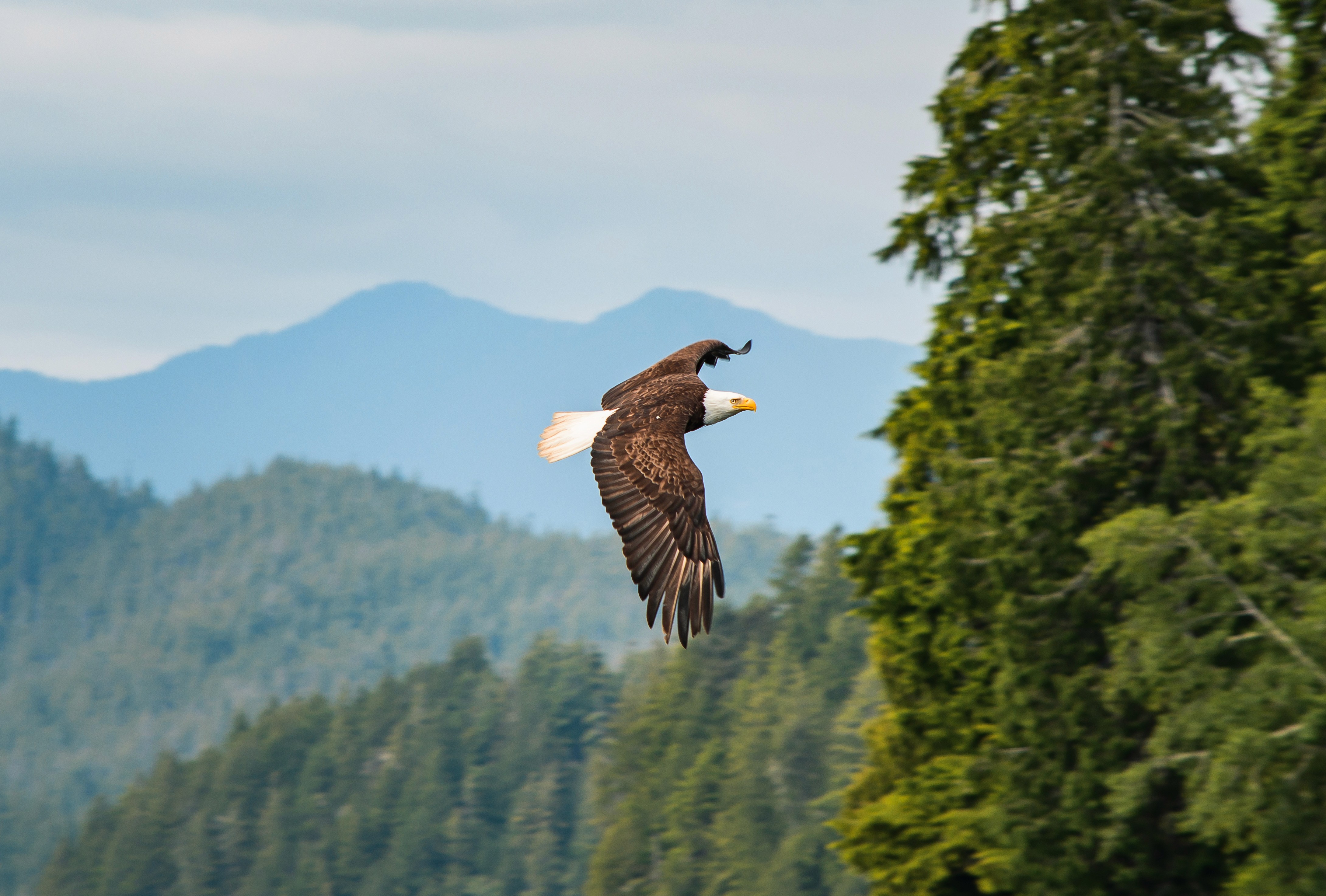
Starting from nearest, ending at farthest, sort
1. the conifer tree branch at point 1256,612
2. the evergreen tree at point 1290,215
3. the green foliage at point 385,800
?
1. the conifer tree branch at point 1256,612
2. the evergreen tree at point 1290,215
3. the green foliage at point 385,800

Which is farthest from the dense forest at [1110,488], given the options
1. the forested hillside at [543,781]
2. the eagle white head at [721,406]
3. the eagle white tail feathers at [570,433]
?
the forested hillside at [543,781]


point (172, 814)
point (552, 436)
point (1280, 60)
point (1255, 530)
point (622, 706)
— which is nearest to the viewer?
point (552, 436)

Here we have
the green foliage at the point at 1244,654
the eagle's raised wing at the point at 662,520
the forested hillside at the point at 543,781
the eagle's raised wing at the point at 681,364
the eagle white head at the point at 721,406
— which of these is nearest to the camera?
the eagle's raised wing at the point at 662,520

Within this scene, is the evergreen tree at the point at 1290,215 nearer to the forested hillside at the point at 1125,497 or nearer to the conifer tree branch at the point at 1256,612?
the forested hillside at the point at 1125,497

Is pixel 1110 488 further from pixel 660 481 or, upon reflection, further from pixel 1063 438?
pixel 660 481

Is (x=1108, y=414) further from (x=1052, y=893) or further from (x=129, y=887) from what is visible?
(x=129, y=887)

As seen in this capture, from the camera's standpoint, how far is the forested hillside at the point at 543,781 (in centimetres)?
5897

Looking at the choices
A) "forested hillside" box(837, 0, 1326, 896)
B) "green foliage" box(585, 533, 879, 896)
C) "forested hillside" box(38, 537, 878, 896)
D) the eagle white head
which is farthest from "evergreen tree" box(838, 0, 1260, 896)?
"green foliage" box(585, 533, 879, 896)

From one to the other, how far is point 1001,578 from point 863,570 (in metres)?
2.65

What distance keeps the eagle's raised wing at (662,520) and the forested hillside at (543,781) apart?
40.2m

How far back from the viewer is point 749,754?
2405 inches

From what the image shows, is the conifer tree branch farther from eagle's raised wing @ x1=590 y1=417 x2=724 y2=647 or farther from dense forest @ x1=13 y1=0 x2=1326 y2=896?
eagle's raised wing @ x1=590 y1=417 x2=724 y2=647

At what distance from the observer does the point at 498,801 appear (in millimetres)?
96625

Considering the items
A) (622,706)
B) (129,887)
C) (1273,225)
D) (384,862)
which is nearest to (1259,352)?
(1273,225)
